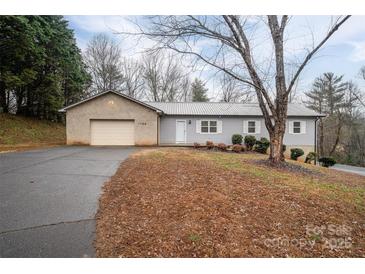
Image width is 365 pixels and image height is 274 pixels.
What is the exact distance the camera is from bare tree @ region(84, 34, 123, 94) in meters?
29.8

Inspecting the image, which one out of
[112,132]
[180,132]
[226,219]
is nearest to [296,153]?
[180,132]

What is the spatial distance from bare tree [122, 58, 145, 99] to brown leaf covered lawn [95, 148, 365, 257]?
27357 millimetres

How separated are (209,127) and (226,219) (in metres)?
14.0

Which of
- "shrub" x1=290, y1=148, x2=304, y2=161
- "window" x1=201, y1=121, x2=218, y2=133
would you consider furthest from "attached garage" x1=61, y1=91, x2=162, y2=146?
"shrub" x1=290, y1=148, x2=304, y2=161

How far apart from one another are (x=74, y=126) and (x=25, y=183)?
11.1 meters

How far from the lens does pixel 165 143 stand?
17172mm

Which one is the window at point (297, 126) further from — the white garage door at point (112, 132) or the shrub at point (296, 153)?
the white garage door at point (112, 132)

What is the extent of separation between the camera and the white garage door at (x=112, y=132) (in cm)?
1591

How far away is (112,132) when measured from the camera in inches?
629

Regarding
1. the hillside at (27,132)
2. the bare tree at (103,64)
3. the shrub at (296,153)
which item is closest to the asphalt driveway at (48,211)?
the hillside at (27,132)

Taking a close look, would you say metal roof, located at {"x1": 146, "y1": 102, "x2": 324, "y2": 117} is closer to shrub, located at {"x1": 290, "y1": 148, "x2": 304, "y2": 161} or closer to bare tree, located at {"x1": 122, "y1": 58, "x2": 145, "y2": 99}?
shrub, located at {"x1": 290, "y1": 148, "x2": 304, "y2": 161}

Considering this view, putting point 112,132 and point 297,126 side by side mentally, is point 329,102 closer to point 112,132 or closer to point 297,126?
point 297,126

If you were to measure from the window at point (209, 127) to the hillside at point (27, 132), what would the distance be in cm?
1150
